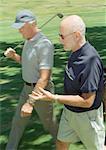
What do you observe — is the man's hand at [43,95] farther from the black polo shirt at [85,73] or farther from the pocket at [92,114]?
the pocket at [92,114]

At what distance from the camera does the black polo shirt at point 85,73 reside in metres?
3.58

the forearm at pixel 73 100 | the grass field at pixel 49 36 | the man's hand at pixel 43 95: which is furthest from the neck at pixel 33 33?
the grass field at pixel 49 36

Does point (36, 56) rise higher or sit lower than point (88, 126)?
higher

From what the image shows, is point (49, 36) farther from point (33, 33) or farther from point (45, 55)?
point (45, 55)

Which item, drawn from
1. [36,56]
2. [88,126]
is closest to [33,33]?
[36,56]

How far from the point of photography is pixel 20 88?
8.52 metres

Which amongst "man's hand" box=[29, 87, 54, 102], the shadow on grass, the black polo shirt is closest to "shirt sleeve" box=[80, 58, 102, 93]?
the black polo shirt

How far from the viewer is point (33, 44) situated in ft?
15.1

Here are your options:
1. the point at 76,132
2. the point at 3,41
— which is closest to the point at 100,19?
the point at 3,41

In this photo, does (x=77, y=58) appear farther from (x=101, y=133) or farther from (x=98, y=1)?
(x=98, y=1)

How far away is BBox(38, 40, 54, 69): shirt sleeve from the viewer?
4496 millimetres

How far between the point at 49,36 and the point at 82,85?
10.5 meters

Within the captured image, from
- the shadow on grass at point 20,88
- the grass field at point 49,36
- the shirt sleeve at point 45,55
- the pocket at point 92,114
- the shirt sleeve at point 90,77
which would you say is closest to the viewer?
the shirt sleeve at point 90,77

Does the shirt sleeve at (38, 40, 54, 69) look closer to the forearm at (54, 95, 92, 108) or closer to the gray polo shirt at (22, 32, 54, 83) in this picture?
the gray polo shirt at (22, 32, 54, 83)
